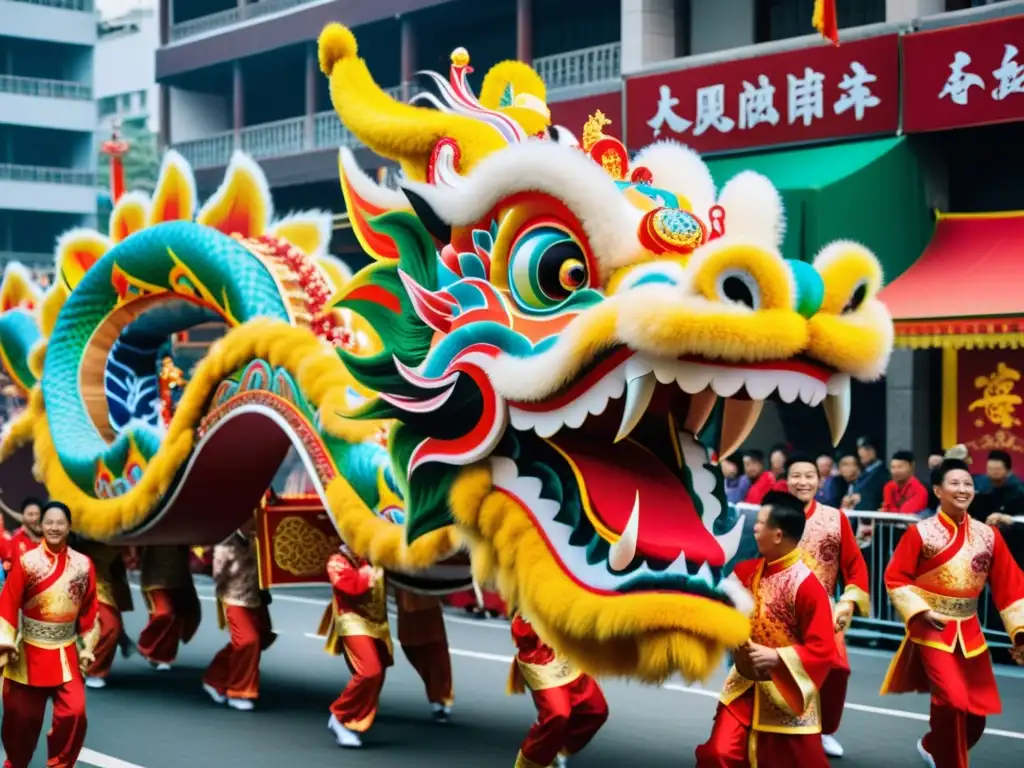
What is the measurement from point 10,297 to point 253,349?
453 centimetres

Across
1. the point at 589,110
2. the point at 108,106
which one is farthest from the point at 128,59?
the point at 589,110

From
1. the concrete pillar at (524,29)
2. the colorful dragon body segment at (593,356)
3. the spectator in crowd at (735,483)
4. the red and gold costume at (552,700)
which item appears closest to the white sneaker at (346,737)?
the red and gold costume at (552,700)

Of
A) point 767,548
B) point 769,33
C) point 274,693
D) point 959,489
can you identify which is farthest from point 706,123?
point 767,548

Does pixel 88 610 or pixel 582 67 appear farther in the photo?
pixel 582 67

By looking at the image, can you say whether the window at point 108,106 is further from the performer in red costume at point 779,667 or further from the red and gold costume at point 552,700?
the performer in red costume at point 779,667

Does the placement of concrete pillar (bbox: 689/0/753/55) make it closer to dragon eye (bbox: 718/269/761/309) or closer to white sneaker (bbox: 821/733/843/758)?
white sneaker (bbox: 821/733/843/758)

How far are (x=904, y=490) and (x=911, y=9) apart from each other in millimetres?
5413

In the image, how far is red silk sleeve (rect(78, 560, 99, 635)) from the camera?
8.08 metres

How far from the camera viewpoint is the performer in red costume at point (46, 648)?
309 inches

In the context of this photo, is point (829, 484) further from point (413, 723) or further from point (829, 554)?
point (829, 554)

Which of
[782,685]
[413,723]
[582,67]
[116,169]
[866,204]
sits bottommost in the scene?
[413,723]

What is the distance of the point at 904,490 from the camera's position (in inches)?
493

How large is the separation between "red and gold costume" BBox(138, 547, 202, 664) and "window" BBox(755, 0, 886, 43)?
30.6 ft

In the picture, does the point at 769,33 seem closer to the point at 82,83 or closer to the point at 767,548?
the point at 767,548
